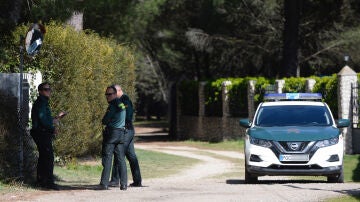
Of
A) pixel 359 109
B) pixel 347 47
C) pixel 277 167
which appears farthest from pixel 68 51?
pixel 347 47

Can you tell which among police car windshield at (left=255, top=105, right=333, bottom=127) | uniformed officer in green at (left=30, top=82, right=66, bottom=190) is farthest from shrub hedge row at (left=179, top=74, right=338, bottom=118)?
uniformed officer in green at (left=30, top=82, right=66, bottom=190)

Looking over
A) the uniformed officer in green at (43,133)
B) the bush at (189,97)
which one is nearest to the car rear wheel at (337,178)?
the uniformed officer in green at (43,133)

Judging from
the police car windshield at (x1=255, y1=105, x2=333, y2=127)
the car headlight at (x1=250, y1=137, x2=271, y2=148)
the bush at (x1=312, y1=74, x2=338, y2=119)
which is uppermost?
the bush at (x1=312, y1=74, x2=338, y2=119)

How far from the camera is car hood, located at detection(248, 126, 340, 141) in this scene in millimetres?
15977

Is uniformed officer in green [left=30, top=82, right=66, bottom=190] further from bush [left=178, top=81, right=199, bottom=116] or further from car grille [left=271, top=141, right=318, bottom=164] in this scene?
bush [left=178, top=81, right=199, bottom=116]

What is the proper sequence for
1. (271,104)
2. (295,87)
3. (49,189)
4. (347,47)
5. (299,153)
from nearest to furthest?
(49,189)
(299,153)
(271,104)
(295,87)
(347,47)

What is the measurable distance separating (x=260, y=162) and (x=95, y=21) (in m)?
17.0

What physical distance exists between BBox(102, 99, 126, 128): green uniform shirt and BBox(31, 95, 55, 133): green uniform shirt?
95 centimetres

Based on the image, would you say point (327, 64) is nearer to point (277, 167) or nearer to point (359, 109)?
point (359, 109)

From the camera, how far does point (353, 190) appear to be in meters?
13.8

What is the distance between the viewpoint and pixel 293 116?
17.3 m

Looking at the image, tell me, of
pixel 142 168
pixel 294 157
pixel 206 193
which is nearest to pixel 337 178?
pixel 294 157

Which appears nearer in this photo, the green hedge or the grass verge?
the grass verge

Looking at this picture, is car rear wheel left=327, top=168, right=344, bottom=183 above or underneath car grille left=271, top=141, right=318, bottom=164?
underneath
